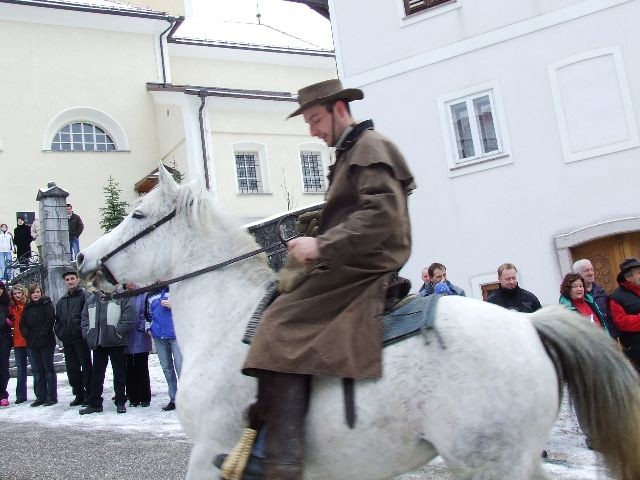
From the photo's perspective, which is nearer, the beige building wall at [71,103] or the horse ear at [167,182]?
the horse ear at [167,182]

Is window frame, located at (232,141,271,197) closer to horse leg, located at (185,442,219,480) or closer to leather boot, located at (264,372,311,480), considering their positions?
horse leg, located at (185,442,219,480)

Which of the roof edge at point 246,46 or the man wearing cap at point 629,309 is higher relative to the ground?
the roof edge at point 246,46

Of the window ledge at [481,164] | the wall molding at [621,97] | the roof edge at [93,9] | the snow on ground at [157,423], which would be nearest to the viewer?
the snow on ground at [157,423]

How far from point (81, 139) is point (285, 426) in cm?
2693

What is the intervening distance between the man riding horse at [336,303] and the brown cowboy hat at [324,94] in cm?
29

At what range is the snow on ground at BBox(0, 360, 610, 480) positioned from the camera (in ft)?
20.3

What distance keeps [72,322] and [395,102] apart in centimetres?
802

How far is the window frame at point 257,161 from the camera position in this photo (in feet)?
92.4

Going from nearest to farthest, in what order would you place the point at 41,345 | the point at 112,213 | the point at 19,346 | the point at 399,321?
1. the point at 399,321
2. the point at 41,345
3. the point at 19,346
4. the point at 112,213

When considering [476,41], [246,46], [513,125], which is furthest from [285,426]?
[246,46]

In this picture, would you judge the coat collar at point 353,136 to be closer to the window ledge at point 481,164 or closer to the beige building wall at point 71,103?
the window ledge at point 481,164

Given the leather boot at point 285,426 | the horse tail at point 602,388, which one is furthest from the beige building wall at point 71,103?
the horse tail at point 602,388

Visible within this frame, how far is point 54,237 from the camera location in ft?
60.1

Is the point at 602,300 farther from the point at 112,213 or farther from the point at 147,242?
the point at 112,213
